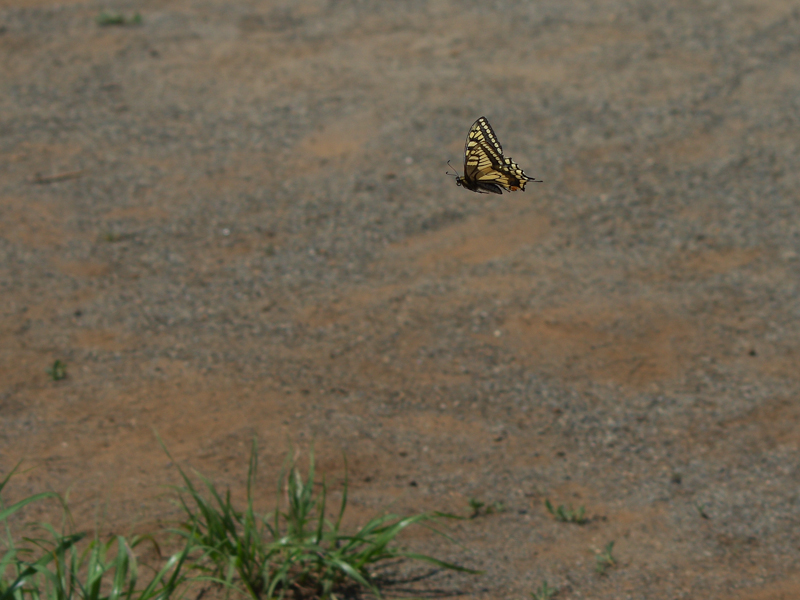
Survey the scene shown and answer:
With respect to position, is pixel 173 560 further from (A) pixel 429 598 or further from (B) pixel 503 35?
(B) pixel 503 35

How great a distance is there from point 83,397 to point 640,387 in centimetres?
273

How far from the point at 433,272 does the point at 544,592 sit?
2406mm

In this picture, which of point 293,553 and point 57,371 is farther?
point 57,371

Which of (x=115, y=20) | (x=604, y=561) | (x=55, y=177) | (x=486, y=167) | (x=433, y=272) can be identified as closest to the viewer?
(x=486, y=167)

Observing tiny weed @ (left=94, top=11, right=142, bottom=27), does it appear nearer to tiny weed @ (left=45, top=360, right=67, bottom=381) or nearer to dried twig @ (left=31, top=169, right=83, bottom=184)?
dried twig @ (left=31, top=169, right=83, bottom=184)

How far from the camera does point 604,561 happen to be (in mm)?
3564

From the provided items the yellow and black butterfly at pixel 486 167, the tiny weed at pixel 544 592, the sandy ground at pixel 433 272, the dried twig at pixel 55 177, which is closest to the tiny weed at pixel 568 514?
the sandy ground at pixel 433 272

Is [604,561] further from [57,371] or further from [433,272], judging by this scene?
[57,371]

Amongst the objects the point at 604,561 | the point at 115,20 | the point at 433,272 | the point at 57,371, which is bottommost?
the point at 604,561

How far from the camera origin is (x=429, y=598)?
336 centimetres

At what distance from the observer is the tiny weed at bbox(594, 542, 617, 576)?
3520 mm

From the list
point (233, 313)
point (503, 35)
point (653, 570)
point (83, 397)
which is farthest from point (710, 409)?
point (503, 35)

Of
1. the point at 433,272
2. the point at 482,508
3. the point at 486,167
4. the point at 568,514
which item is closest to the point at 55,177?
the point at 433,272

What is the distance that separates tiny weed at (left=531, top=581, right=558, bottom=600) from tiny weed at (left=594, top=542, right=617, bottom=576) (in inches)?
8.5
